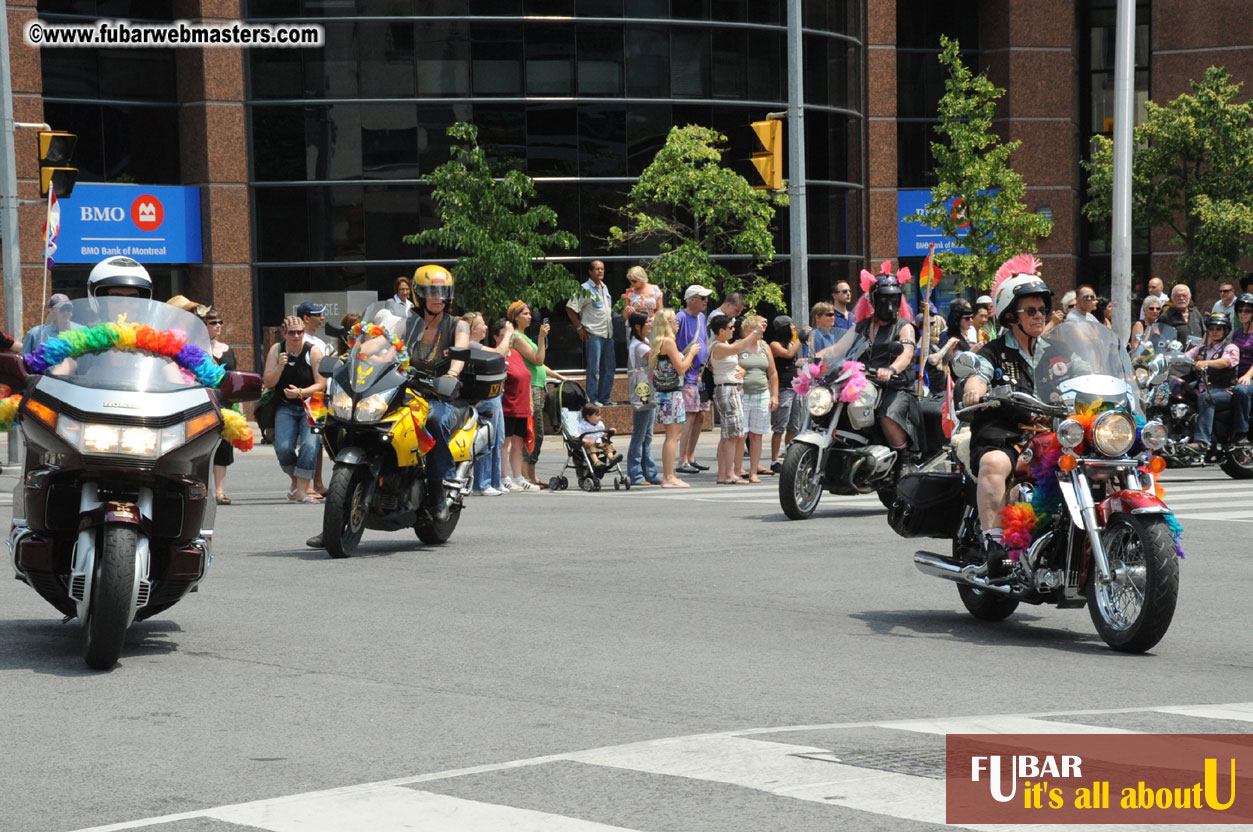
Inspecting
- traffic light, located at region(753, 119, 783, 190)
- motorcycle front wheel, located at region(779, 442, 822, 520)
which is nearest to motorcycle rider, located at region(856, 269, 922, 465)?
motorcycle front wheel, located at region(779, 442, 822, 520)

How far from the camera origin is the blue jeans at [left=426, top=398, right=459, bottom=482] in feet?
40.2

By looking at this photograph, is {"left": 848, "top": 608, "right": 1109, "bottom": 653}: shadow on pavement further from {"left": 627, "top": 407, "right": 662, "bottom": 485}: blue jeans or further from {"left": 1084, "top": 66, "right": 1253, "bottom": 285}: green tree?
{"left": 1084, "top": 66, "right": 1253, "bottom": 285}: green tree

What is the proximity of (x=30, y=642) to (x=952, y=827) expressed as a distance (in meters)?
5.20

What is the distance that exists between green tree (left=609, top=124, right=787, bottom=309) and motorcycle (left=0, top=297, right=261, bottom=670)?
61.7 ft

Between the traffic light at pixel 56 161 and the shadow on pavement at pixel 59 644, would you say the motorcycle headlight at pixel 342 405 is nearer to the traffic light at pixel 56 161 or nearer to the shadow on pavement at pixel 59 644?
the shadow on pavement at pixel 59 644

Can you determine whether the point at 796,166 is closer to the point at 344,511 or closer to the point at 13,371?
the point at 344,511

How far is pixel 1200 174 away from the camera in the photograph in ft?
127

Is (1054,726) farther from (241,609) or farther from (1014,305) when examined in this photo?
(241,609)

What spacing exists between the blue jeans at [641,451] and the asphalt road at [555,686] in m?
5.87

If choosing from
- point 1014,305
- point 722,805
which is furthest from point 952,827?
point 1014,305

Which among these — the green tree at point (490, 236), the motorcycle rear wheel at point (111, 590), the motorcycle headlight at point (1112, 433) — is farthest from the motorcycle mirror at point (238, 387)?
the green tree at point (490, 236)

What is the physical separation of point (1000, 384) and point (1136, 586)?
125 centimetres

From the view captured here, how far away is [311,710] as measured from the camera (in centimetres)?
688

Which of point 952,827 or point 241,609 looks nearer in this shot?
point 952,827
